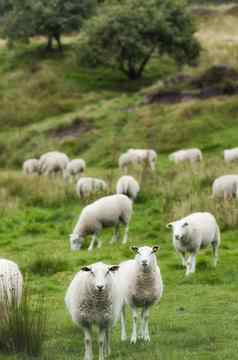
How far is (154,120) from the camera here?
40281 millimetres

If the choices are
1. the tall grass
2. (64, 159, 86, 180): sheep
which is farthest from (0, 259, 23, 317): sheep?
(64, 159, 86, 180): sheep

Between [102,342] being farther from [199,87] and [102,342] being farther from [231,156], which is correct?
[199,87]

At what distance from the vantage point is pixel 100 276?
30.4ft

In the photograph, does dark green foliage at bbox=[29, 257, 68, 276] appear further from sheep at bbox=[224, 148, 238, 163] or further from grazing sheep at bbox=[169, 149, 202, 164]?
grazing sheep at bbox=[169, 149, 202, 164]

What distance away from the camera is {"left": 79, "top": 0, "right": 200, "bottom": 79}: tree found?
182ft

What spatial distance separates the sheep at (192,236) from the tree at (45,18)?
46.9 m

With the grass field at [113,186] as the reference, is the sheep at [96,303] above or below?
above

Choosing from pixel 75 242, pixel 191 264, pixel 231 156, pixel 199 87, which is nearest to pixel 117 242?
pixel 75 242

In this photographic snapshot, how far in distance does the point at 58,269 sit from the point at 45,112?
3428 centimetres

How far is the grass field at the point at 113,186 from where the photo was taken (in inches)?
452

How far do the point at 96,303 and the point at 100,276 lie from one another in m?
0.42

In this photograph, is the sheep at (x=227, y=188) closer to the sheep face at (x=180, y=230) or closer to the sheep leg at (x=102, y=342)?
the sheep face at (x=180, y=230)

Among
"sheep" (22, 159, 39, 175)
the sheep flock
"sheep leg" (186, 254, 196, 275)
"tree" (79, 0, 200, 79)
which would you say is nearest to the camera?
the sheep flock

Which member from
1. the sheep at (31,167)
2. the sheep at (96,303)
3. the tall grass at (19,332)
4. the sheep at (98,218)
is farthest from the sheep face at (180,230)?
the sheep at (31,167)
